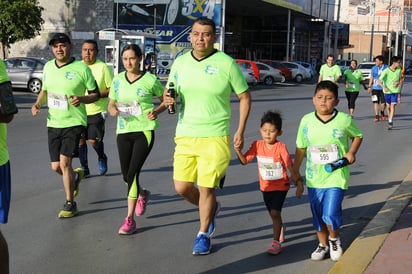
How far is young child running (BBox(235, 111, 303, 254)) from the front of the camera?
5.34 metres

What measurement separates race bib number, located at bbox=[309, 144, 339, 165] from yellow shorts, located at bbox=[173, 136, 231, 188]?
2.34 ft

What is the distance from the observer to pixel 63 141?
21.1 feet

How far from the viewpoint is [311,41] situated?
67500 millimetres

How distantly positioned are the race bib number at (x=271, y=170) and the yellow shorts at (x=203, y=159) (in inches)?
15.9

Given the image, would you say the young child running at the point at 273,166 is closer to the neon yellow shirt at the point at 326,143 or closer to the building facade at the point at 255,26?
the neon yellow shirt at the point at 326,143

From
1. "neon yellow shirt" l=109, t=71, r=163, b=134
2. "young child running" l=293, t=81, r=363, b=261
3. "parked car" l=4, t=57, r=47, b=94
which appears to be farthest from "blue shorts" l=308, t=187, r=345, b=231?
"parked car" l=4, t=57, r=47, b=94

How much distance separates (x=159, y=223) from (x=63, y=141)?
4.27ft

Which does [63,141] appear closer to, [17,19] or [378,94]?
[378,94]

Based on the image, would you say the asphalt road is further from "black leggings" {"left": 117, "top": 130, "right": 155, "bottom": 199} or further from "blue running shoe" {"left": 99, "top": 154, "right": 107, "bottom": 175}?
"black leggings" {"left": 117, "top": 130, "right": 155, "bottom": 199}

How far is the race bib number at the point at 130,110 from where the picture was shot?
6152 millimetres

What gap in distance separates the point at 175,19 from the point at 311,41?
2966 cm

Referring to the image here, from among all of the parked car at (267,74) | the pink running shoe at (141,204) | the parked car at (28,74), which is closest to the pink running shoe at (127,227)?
the pink running shoe at (141,204)

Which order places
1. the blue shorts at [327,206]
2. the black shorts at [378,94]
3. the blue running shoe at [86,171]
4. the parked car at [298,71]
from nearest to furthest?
1. the blue shorts at [327,206]
2. the blue running shoe at [86,171]
3. the black shorts at [378,94]
4. the parked car at [298,71]

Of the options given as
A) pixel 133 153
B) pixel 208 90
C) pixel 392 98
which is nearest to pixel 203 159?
pixel 208 90
